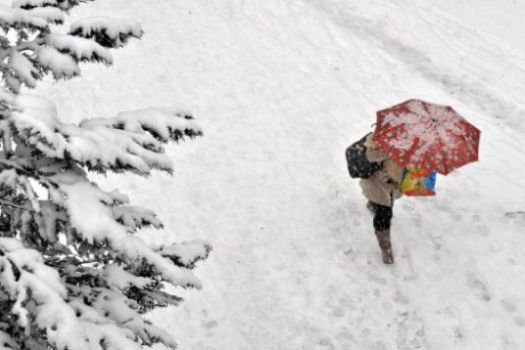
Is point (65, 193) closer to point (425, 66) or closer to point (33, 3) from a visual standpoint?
point (33, 3)

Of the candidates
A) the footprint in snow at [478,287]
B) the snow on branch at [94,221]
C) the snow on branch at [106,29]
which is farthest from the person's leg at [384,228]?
the snow on branch at [106,29]

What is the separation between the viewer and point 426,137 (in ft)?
19.1

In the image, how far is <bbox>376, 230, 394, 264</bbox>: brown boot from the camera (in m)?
6.79

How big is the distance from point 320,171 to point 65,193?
20.7 feet

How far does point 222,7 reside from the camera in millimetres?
13641

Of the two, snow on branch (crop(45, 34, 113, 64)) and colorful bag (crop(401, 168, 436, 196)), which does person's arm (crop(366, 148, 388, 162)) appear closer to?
colorful bag (crop(401, 168, 436, 196))

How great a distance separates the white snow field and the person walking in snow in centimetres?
71

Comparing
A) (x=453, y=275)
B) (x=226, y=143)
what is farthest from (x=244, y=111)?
(x=453, y=275)

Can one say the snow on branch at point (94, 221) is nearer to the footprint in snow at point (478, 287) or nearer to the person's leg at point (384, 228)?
the person's leg at point (384, 228)

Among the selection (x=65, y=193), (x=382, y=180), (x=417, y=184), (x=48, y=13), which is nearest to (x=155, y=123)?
(x=65, y=193)

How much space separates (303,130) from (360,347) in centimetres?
444

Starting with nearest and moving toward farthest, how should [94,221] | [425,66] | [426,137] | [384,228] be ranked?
1. [94,221]
2. [426,137]
3. [384,228]
4. [425,66]

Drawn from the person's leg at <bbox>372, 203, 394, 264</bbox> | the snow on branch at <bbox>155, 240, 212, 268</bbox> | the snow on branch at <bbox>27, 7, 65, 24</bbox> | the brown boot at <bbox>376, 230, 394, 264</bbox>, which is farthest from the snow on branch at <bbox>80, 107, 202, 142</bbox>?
the brown boot at <bbox>376, 230, 394, 264</bbox>

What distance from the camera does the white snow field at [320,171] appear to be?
6.59 meters
